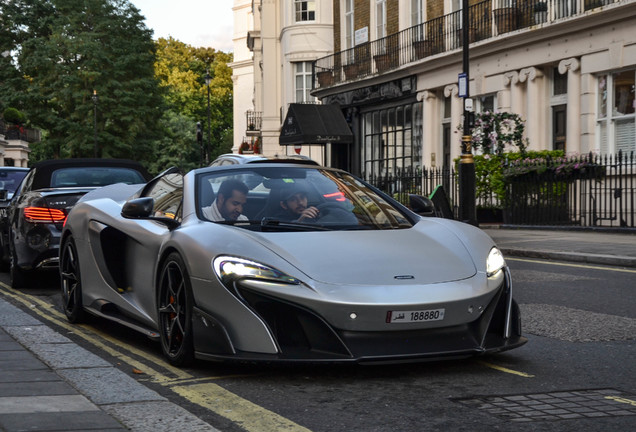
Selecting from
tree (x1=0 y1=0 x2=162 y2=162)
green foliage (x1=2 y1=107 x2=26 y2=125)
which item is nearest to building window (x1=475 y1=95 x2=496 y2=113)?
tree (x1=0 y1=0 x2=162 y2=162)

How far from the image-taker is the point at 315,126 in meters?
37.7

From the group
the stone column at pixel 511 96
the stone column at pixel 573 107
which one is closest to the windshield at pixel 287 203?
the stone column at pixel 573 107

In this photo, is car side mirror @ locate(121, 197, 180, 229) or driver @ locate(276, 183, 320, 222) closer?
driver @ locate(276, 183, 320, 222)

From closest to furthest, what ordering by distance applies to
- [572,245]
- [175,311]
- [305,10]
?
[175,311], [572,245], [305,10]

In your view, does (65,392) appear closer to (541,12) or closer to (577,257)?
(577,257)

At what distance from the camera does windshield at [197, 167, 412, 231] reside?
6.55 metres

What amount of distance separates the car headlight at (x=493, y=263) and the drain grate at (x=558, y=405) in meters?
0.93

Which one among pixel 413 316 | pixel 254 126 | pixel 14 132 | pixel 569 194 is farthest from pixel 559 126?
pixel 14 132

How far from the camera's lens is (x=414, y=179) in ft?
99.9

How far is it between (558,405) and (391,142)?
30869 mm

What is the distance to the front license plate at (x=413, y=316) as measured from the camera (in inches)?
218

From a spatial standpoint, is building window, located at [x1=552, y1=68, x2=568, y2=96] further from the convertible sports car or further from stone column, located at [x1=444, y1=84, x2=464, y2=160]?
the convertible sports car

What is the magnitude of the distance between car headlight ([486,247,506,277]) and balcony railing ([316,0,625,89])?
1819 cm

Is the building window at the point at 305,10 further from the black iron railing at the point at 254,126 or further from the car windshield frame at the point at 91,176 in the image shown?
the car windshield frame at the point at 91,176
